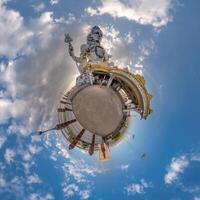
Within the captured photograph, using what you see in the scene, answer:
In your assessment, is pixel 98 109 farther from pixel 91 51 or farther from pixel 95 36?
pixel 95 36

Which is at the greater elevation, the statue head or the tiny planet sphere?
the statue head

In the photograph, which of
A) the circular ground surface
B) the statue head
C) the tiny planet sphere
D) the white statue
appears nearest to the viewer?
the circular ground surface

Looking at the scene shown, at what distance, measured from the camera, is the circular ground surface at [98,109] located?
56.7 m

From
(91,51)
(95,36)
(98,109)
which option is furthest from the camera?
(95,36)

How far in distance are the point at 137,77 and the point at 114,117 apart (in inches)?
285

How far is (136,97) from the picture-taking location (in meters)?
61.2

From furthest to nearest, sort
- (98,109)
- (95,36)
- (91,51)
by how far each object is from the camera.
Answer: (95,36), (91,51), (98,109)

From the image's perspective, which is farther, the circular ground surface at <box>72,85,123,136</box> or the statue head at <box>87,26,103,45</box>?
the statue head at <box>87,26,103,45</box>

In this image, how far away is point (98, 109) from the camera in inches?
2226

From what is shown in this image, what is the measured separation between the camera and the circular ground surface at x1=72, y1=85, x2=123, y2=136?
56688mm

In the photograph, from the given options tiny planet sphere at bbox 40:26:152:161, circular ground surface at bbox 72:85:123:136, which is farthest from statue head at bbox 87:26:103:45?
circular ground surface at bbox 72:85:123:136

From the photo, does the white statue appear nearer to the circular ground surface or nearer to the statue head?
the statue head

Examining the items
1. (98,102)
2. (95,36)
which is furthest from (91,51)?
(98,102)

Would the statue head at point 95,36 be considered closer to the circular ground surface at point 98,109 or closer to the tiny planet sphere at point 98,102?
the tiny planet sphere at point 98,102
